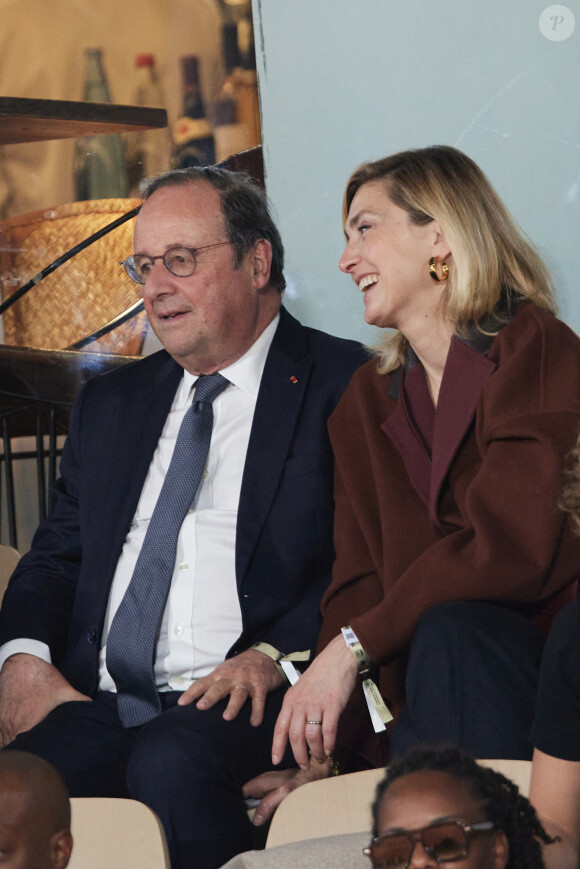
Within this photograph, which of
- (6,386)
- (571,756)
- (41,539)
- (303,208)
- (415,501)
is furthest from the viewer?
(6,386)

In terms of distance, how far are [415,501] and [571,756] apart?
724 millimetres

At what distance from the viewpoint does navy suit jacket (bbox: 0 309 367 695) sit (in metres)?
1.96

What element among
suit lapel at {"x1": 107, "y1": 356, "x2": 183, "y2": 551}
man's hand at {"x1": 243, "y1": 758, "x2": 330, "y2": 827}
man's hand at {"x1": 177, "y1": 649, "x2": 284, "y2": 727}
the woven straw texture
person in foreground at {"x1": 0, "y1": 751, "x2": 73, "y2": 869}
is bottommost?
man's hand at {"x1": 243, "y1": 758, "x2": 330, "y2": 827}

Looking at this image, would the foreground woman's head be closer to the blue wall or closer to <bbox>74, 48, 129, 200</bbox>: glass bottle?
the blue wall

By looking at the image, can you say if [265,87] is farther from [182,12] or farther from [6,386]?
[6,386]

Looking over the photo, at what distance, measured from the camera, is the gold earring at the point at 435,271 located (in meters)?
1.85

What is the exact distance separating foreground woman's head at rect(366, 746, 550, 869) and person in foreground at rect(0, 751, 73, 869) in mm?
308

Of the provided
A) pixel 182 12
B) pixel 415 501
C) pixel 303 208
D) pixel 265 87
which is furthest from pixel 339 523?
pixel 182 12

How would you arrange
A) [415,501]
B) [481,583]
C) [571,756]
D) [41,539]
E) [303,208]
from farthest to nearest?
1. [303,208]
2. [41,539]
3. [415,501]
4. [481,583]
5. [571,756]

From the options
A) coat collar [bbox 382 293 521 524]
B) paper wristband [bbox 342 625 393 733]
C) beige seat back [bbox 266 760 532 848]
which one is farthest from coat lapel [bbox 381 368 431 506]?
beige seat back [bbox 266 760 532 848]

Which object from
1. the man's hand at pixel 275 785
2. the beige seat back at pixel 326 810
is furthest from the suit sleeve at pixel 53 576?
the beige seat back at pixel 326 810

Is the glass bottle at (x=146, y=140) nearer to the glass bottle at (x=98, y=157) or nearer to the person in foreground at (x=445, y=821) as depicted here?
the glass bottle at (x=98, y=157)

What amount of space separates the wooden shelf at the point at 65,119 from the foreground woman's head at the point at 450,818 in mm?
2153

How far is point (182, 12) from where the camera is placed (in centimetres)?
270
